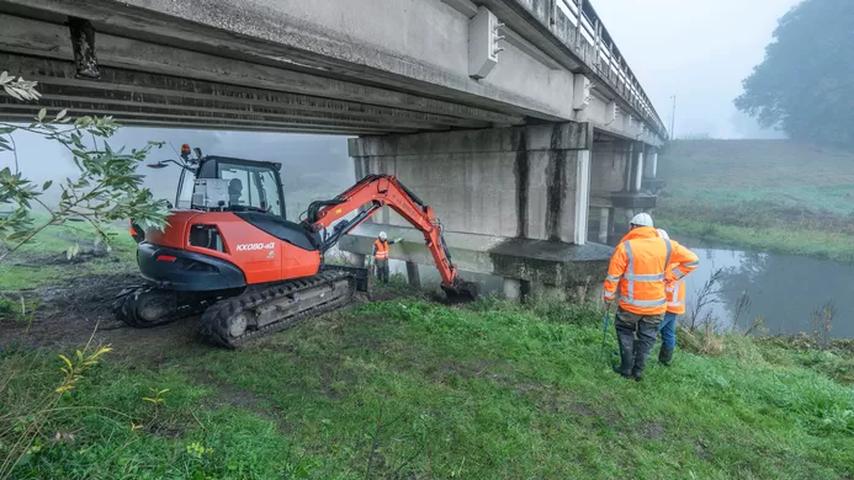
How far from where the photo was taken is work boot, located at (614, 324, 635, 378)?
4859 mm

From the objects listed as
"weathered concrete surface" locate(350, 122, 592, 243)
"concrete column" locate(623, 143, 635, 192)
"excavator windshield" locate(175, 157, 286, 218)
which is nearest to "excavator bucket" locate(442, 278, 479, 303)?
"weathered concrete surface" locate(350, 122, 592, 243)

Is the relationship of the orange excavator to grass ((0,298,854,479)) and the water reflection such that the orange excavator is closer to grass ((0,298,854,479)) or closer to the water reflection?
grass ((0,298,854,479))

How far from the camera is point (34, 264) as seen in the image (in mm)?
10859

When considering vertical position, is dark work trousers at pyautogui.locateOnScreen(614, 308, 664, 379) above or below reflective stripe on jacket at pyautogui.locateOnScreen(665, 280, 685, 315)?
below

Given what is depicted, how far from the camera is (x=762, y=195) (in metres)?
29.9

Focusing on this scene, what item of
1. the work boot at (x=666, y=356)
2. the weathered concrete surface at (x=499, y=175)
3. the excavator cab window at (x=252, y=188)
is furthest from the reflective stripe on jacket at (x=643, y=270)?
the excavator cab window at (x=252, y=188)

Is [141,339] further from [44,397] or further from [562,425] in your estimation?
[562,425]

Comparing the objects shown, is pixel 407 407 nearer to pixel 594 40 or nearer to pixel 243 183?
pixel 243 183

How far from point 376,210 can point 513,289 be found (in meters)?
3.71

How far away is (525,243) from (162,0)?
26.5 ft

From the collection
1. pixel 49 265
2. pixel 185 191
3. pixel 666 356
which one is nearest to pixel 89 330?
pixel 185 191

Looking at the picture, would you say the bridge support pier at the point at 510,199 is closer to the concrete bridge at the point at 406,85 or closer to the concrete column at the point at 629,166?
the concrete bridge at the point at 406,85

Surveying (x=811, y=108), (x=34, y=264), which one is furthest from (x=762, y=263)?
(x=811, y=108)

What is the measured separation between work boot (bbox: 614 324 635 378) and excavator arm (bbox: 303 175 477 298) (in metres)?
4.19
